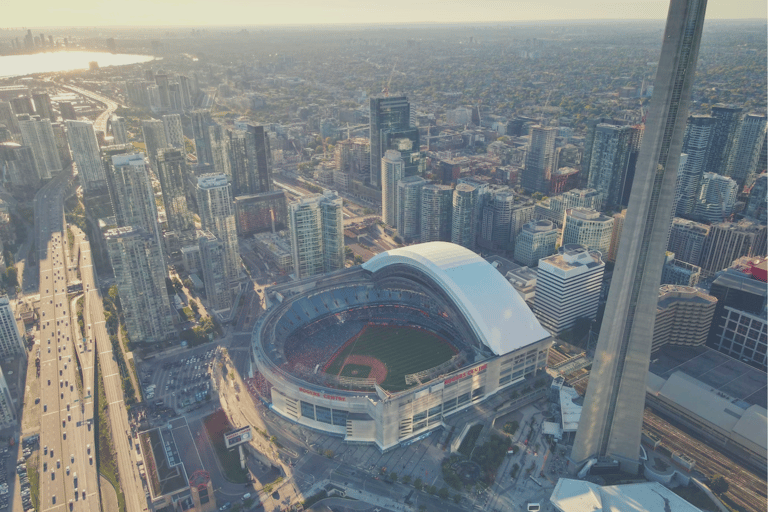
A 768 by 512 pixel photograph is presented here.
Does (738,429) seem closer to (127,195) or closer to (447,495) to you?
(447,495)

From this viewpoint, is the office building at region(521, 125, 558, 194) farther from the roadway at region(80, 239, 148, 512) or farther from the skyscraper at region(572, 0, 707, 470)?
the roadway at region(80, 239, 148, 512)

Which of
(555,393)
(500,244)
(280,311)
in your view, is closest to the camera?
(555,393)

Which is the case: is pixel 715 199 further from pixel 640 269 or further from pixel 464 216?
pixel 640 269

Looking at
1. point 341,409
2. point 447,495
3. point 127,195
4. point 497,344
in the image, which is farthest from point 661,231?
point 127,195

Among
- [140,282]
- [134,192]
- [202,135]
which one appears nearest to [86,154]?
[202,135]

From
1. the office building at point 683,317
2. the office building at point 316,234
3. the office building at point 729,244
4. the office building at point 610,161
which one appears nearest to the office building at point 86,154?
the office building at point 316,234

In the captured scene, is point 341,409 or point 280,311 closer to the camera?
point 341,409
